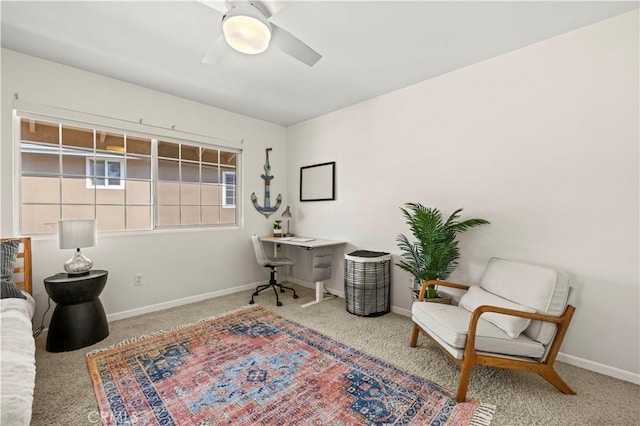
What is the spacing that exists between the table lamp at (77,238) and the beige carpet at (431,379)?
686 mm

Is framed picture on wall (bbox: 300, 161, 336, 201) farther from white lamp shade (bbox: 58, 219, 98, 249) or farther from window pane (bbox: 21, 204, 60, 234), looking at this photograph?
window pane (bbox: 21, 204, 60, 234)

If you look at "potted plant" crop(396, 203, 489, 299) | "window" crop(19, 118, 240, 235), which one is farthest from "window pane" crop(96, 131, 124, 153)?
"potted plant" crop(396, 203, 489, 299)

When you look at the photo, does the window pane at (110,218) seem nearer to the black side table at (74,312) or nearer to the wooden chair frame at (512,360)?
the black side table at (74,312)

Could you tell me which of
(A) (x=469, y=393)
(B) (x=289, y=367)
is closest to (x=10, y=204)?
(B) (x=289, y=367)

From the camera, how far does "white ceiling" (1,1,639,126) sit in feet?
6.35

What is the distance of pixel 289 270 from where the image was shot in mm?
4633

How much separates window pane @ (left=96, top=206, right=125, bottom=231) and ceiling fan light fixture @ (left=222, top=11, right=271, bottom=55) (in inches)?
96.8

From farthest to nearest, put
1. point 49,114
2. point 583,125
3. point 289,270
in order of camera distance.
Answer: point 289,270
point 49,114
point 583,125

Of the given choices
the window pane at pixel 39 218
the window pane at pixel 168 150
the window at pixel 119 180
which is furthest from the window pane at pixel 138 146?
the window pane at pixel 39 218

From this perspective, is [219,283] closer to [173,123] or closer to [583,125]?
[173,123]

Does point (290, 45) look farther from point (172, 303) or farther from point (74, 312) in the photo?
point (172, 303)

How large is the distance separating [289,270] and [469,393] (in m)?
3.18

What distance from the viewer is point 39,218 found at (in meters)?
2.68

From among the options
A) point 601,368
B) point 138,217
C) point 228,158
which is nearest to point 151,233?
point 138,217
